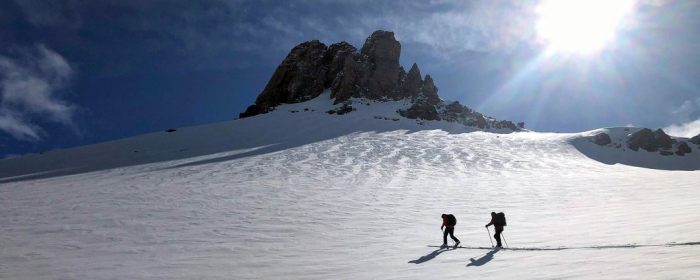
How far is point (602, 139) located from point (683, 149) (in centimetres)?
772

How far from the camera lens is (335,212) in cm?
1644

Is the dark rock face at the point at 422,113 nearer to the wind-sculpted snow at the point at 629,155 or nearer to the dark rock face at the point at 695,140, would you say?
the wind-sculpted snow at the point at 629,155

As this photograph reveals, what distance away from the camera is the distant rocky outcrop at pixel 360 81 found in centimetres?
5997

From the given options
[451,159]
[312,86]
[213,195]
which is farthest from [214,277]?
[312,86]

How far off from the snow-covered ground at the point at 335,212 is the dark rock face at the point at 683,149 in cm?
191

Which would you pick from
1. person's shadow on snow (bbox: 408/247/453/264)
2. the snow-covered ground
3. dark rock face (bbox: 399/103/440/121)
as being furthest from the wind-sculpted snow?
person's shadow on snow (bbox: 408/247/453/264)

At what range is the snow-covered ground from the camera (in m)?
9.12

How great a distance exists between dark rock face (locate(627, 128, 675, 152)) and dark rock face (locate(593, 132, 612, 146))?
201cm

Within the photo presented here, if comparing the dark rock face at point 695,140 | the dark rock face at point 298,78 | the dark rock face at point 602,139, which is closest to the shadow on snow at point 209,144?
the dark rock face at point 602,139

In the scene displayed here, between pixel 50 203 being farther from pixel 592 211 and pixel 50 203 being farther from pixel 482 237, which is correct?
pixel 592 211

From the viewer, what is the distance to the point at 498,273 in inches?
322

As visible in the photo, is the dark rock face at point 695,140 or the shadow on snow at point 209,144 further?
the dark rock face at point 695,140

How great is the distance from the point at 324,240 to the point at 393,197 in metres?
8.15

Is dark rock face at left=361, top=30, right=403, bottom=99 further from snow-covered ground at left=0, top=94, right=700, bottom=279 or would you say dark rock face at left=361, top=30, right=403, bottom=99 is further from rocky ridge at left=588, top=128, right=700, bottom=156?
rocky ridge at left=588, top=128, right=700, bottom=156
